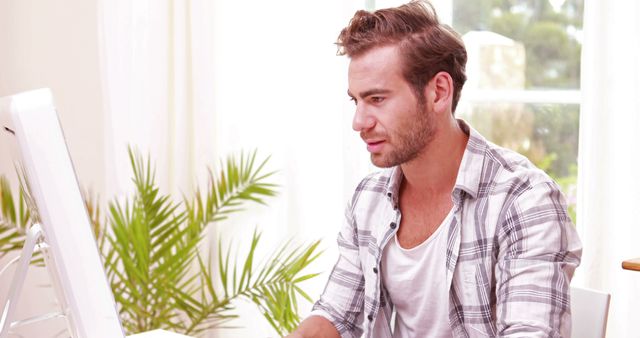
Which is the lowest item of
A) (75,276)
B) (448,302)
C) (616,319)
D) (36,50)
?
(616,319)

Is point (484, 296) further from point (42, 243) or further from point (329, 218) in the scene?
point (329, 218)

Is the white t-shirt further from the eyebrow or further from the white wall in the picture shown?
the white wall

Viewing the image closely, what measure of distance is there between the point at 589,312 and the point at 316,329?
21.6 inches

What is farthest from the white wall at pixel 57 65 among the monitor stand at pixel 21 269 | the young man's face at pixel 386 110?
the monitor stand at pixel 21 269

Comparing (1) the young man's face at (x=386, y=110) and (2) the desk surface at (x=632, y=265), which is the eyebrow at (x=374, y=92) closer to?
(1) the young man's face at (x=386, y=110)

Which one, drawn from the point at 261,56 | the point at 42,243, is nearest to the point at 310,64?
the point at 261,56

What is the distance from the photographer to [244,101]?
12.0 feet

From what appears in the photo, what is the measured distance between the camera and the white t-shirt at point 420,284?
1893 millimetres

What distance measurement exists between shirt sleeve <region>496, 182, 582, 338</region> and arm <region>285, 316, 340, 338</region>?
389 millimetres

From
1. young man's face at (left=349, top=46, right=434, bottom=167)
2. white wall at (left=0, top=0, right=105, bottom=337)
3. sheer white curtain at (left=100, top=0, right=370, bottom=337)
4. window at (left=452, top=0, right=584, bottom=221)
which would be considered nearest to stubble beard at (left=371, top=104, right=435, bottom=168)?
young man's face at (left=349, top=46, right=434, bottom=167)

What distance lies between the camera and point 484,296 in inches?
71.8

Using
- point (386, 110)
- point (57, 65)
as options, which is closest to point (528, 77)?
point (386, 110)

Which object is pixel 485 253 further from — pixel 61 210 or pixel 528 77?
pixel 528 77

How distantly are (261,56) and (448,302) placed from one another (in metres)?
1.90
